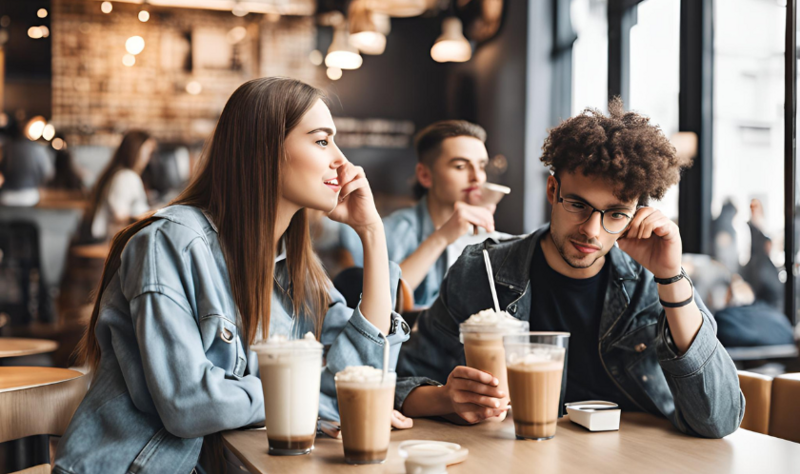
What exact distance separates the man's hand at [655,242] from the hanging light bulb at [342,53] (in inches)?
213

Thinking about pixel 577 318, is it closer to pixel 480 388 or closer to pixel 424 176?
pixel 480 388

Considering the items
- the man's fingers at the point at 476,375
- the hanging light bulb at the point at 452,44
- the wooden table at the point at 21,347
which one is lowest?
the wooden table at the point at 21,347

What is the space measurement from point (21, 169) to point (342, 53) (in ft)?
9.66

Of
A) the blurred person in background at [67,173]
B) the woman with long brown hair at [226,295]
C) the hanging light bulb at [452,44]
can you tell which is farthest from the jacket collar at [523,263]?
the blurred person in background at [67,173]

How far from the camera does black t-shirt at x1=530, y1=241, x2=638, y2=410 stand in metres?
1.76

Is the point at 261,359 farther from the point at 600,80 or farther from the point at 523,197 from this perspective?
the point at 523,197

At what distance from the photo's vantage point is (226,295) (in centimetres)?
148

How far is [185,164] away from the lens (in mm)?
6559

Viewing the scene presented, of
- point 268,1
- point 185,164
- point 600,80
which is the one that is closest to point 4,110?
point 185,164

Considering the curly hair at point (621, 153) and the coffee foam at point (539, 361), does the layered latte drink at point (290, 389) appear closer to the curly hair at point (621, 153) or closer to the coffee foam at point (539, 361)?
the coffee foam at point (539, 361)

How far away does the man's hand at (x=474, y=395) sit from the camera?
1375 mm

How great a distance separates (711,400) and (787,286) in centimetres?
222

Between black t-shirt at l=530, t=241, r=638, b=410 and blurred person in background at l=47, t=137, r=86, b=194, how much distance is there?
540 cm

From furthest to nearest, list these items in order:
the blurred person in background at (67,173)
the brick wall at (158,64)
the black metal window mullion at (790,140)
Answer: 1. the brick wall at (158,64)
2. the blurred person in background at (67,173)
3. the black metal window mullion at (790,140)
